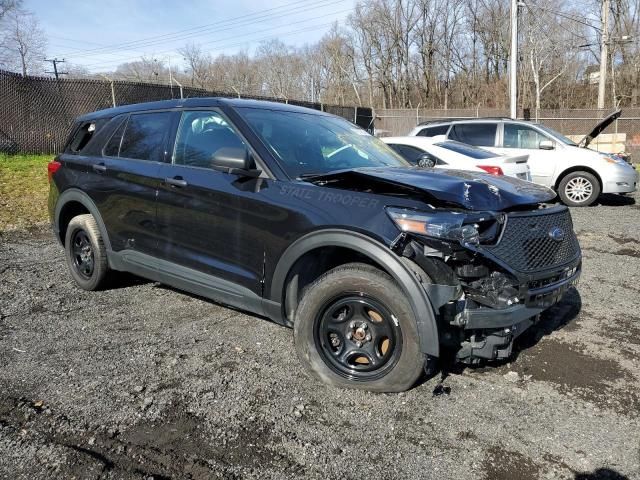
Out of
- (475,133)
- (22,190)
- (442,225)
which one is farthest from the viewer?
(475,133)

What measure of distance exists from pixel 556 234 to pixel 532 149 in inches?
329

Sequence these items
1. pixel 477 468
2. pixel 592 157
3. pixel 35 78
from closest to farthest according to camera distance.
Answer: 1. pixel 477 468
2. pixel 592 157
3. pixel 35 78

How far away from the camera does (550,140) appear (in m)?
10.7

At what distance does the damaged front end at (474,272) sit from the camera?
276 centimetres

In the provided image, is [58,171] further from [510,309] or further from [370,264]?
[510,309]

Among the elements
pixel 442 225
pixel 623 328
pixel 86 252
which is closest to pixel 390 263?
pixel 442 225

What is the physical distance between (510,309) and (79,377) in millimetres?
2712

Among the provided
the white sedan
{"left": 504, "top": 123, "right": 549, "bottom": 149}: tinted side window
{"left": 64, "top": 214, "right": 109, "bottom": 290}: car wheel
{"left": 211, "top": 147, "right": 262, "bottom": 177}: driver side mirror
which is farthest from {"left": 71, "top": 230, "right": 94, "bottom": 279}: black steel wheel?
{"left": 504, "top": 123, "right": 549, "bottom": 149}: tinted side window

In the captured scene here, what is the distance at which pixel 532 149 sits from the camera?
10.8 metres

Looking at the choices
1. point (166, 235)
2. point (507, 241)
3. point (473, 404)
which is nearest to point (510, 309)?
point (507, 241)

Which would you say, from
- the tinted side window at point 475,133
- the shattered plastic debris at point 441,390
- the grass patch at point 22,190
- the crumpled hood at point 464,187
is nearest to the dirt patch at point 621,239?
the tinted side window at point 475,133

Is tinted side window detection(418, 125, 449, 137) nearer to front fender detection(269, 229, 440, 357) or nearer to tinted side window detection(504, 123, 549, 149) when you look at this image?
tinted side window detection(504, 123, 549, 149)

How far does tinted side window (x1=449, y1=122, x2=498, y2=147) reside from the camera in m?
11.0

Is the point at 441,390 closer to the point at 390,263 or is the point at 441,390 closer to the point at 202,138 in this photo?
the point at 390,263
